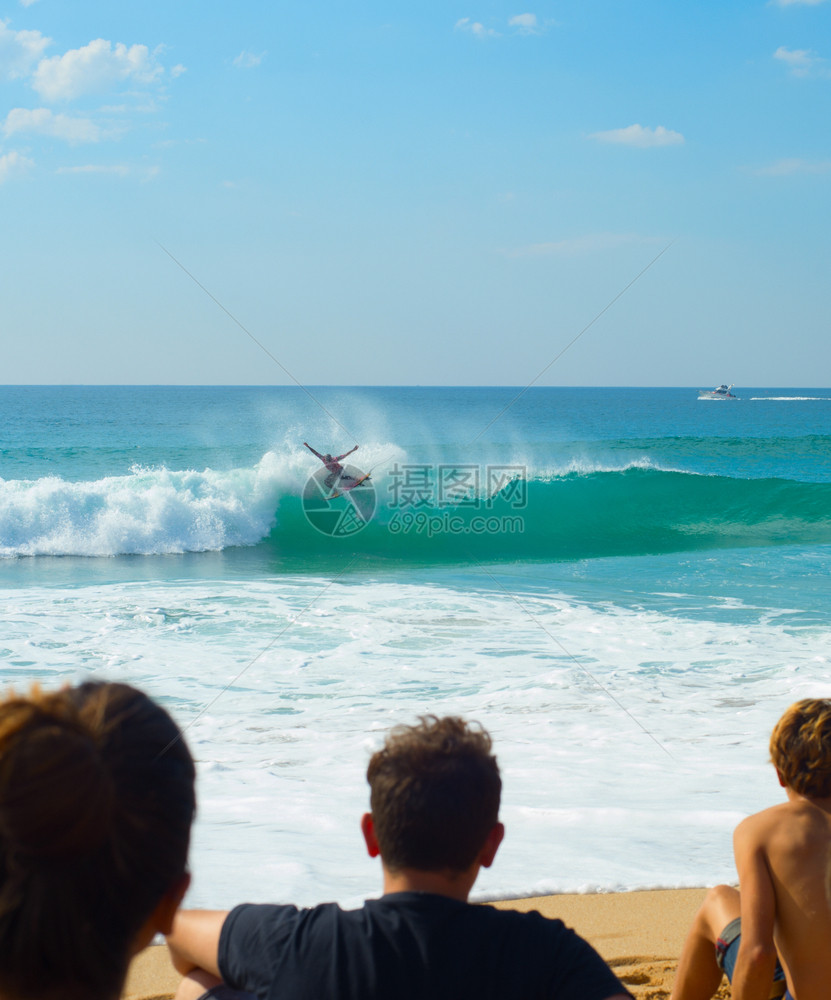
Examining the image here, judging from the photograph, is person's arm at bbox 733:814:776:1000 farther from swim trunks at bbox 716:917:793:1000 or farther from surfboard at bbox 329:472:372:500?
surfboard at bbox 329:472:372:500

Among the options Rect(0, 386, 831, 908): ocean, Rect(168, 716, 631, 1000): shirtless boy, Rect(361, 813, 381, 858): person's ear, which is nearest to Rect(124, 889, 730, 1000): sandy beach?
Rect(0, 386, 831, 908): ocean

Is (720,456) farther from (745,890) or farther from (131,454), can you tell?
(745,890)

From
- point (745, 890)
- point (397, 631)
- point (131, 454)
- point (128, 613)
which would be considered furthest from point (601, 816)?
point (131, 454)

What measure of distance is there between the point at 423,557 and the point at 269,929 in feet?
41.4

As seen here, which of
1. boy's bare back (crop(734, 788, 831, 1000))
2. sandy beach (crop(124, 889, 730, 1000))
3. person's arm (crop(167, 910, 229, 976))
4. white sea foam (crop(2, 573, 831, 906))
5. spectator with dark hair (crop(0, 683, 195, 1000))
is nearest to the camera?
spectator with dark hair (crop(0, 683, 195, 1000))

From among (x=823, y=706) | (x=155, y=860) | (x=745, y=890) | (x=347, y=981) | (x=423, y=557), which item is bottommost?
(x=423, y=557)

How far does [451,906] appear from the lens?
4.55 feet

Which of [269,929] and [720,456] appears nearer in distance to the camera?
[269,929]

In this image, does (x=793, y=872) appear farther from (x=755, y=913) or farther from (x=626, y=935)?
(x=626, y=935)

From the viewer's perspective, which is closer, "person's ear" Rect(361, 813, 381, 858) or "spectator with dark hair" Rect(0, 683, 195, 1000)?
"spectator with dark hair" Rect(0, 683, 195, 1000)

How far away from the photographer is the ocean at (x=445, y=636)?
384 centimetres

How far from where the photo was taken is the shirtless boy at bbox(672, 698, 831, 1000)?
1.92 meters

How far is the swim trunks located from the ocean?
1.21 meters

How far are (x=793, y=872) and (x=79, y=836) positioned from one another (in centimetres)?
170
